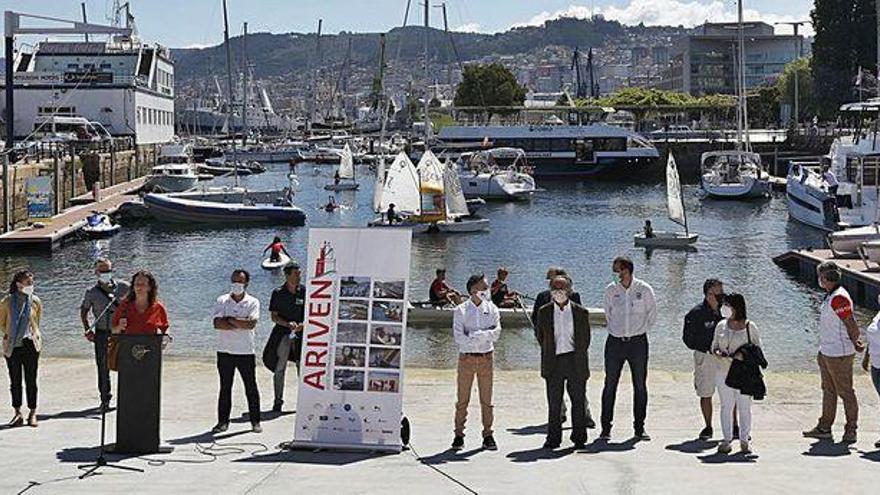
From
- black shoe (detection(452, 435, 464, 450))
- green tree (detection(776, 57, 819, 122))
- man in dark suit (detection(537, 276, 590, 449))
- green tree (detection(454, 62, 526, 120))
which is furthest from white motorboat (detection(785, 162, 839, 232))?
green tree (detection(454, 62, 526, 120))

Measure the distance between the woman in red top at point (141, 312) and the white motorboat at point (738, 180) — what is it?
67349mm

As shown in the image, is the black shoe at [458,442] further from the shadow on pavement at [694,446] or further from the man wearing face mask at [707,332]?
the man wearing face mask at [707,332]

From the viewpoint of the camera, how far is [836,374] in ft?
41.3

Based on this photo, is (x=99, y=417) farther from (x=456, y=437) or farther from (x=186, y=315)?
(x=186, y=315)

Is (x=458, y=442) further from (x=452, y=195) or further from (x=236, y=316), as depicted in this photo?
(x=452, y=195)

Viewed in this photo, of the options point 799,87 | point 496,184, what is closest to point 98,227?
point 496,184

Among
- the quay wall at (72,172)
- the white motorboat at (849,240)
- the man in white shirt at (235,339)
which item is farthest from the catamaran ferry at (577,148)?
the man in white shirt at (235,339)

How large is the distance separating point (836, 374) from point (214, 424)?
6.68 meters

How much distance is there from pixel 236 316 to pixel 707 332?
16.1 feet

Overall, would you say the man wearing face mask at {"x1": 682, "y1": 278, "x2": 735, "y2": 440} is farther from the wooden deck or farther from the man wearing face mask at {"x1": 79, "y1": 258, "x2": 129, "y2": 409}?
the wooden deck

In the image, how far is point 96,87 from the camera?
98.1 m

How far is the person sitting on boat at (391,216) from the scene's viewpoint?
52562 mm

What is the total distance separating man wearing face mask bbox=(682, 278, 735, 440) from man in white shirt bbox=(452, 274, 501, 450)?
2.06 m

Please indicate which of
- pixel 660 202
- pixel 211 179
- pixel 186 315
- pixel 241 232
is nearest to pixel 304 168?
pixel 211 179
